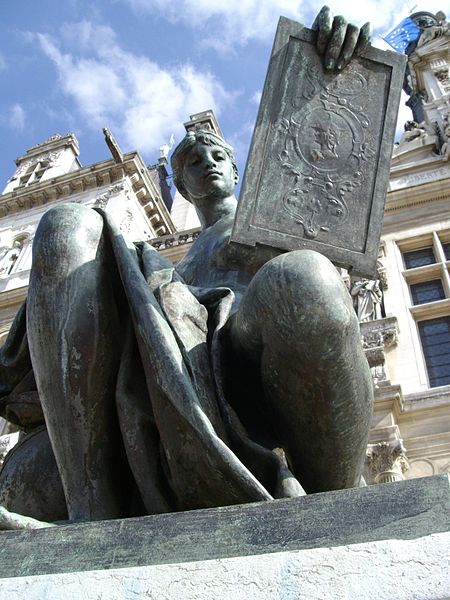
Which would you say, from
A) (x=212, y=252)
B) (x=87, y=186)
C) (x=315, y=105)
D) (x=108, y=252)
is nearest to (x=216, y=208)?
(x=212, y=252)

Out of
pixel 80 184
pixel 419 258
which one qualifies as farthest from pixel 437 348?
pixel 80 184

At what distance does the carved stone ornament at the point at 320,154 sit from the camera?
281 cm

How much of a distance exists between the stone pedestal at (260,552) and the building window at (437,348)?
424 inches

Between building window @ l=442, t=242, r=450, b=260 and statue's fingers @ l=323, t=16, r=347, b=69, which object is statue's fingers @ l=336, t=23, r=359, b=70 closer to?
statue's fingers @ l=323, t=16, r=347, b=69

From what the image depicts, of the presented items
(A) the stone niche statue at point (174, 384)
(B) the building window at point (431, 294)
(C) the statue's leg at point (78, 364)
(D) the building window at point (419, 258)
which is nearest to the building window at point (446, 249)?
(B) the building window at point (431, 294)

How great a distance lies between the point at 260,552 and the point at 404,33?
30436mm

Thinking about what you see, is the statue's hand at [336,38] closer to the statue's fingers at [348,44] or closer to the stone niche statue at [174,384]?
the statue's fingers at [348,44]

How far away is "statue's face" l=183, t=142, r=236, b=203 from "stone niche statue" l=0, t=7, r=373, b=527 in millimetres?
931

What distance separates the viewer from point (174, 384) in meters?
2.02

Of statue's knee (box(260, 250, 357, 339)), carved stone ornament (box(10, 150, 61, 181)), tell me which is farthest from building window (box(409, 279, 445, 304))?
carved stone ornament (box(10, 150, 61, 181))

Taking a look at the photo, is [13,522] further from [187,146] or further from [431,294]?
[431,294]

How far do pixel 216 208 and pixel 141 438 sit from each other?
61.6 inches

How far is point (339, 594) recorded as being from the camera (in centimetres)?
134

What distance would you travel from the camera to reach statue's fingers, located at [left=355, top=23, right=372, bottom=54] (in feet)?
10.6
